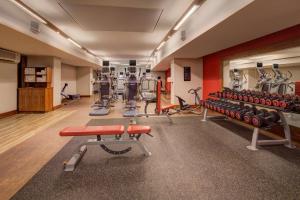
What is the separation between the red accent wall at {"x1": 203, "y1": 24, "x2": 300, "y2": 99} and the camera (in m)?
3.90

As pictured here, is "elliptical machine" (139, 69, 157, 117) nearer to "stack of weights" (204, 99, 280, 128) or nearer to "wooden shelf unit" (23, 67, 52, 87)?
"stack of weights" (204, 99, 280, 128)

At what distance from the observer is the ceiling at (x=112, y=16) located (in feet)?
12.8

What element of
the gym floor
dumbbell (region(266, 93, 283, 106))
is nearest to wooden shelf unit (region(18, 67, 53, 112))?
the gym floor

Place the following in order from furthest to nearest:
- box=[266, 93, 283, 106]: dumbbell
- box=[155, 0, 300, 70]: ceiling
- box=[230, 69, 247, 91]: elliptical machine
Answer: box=[230, 69, 247, 91]: elliptical machine
box=[266, 93, 283, 106]: dumbbell
box=[155, 0, 300, 70]: ceiling

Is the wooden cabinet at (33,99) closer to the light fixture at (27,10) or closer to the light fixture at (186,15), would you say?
the light fixture at (27,10)

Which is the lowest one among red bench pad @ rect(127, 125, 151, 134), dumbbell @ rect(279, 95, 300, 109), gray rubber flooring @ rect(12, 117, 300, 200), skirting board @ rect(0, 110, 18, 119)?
gray rubber flooring @ rect(12, 117, 300, 200)

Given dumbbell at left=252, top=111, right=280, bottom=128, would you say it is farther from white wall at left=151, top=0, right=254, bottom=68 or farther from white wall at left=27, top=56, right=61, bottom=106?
white wall at left=27, top=56, right=61, bottom=106

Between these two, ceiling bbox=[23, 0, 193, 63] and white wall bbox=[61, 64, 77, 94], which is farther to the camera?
white wall bbox=[61, 64, 77, 94]

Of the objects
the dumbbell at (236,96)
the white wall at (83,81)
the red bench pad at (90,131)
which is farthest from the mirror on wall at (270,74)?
the white wall at (83,81)

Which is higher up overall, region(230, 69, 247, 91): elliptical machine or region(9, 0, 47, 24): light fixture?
region(9, 0, 47, 24): light fixture

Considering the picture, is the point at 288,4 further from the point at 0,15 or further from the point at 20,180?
the point at 0,15

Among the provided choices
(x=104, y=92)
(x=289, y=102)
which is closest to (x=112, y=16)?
(x=104, y=92)

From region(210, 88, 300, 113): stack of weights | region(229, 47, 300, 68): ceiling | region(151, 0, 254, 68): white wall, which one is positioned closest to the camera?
region(151, 0, 254, 68): white wall

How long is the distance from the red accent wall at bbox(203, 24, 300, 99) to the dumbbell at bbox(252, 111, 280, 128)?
1.65 meters
